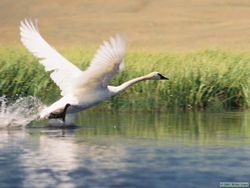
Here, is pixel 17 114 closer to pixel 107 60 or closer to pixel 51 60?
pixel 51 60

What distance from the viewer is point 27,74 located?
2255 centimetres

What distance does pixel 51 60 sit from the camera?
731 inches

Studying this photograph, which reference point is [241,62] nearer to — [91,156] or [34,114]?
[34,114]

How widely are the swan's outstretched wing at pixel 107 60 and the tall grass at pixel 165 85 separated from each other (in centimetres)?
519

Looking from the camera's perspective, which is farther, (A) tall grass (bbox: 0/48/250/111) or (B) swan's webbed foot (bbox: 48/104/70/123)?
(A) tall grass (bbox: 0/48/250/111)

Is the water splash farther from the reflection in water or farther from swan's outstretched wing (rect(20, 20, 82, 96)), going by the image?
the reflection in water

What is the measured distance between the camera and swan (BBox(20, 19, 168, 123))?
52.7 ft

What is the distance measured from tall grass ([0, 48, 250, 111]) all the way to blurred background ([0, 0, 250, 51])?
3073 cm

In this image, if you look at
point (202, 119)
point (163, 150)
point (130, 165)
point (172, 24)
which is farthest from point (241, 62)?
point (172, 24)

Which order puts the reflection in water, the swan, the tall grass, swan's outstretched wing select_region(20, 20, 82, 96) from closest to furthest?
1. the swan
2. the reflection in water
3. swan's outstretched wing select_region(20, 20, 82, 96)
4. the tall grass

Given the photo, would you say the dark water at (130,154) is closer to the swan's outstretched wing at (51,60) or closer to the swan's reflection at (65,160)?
the swan's reflection at (65,160)

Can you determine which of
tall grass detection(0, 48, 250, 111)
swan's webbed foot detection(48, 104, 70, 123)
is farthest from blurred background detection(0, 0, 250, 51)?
swan's webbed foot detection(48, 104, 70, 123)

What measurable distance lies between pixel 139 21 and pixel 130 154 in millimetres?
53724

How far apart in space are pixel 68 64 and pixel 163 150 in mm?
4346
